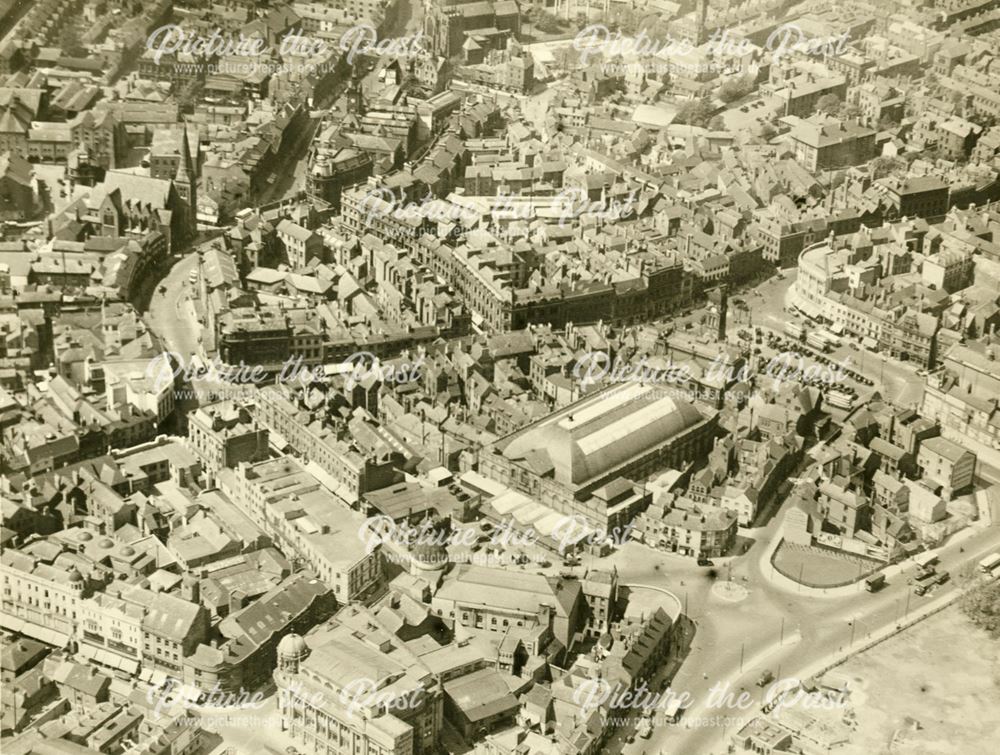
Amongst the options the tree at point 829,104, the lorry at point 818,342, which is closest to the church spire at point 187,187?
the lorry at point 818,342

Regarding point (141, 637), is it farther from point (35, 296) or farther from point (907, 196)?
point (907, 196)

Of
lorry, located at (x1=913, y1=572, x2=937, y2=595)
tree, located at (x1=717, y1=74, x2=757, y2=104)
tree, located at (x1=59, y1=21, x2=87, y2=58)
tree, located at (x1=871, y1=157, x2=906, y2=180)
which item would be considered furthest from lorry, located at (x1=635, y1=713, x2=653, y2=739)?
→ tree, located at (x1=59, y1=21, x2=87, y2=58)

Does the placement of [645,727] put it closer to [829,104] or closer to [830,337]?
[830,337]

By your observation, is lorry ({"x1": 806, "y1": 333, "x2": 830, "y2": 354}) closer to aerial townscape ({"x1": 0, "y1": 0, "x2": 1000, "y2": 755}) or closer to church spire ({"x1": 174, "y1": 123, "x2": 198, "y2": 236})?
aerial townscape ({"x1": 0, "y1": 0, "x2": 1000, "y2": 755})

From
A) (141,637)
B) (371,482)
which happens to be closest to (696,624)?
(371,482)

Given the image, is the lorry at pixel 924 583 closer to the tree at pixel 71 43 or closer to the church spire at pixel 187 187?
the church spire at pixel 187 187
